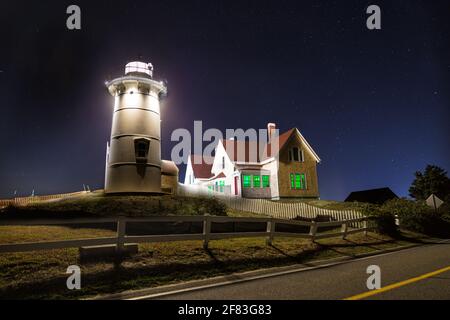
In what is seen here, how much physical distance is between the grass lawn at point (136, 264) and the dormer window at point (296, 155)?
21.8 metres

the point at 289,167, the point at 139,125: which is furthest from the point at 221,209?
the point at 289,167

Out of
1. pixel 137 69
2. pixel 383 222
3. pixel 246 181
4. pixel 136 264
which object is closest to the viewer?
pixel 136 264

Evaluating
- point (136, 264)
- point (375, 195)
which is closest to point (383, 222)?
point (136, 264)

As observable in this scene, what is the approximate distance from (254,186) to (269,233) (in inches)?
837

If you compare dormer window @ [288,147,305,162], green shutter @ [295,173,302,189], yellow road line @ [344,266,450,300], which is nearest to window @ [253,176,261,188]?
green shutter @ [295,173,302,189]

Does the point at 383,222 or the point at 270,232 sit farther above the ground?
the point at 270,232

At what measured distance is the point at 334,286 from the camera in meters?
6.92

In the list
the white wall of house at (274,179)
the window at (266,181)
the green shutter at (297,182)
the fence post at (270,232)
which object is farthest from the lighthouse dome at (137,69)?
the fence post at (270,232)

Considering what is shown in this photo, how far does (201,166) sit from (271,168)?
47.5 feet

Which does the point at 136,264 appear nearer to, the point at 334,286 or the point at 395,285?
the point at 334,286

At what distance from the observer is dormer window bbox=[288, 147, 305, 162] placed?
34562 millimetres

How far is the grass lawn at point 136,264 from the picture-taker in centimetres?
673
